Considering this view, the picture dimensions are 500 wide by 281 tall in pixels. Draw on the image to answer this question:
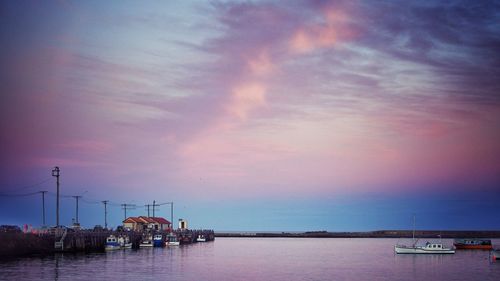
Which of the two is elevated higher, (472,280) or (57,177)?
(57,177)

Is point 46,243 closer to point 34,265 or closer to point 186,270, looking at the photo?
point 34,265

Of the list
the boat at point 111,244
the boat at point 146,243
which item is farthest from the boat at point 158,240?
the boat at point 111,244

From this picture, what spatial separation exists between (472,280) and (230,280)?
102 ft

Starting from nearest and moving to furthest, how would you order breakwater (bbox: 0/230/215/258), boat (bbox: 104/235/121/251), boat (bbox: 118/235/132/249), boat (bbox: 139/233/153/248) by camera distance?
breakwater (bbox: 0/230/215/258) → boat (bbox: 104/235/121/251) → boat (bbox: 118/235/132/249) → boat (bbox: 139/233/153/248)

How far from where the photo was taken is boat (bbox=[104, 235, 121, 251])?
12788 centimetres

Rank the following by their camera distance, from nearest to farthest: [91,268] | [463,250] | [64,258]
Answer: [91,268], [64,258], [463,250]

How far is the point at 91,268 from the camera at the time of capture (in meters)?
81.8

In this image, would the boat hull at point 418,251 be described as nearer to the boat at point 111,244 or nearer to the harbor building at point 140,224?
the boat at point 111,244

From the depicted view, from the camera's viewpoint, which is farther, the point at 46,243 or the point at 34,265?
the point at 46,243

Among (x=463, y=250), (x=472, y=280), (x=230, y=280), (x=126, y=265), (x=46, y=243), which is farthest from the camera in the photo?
(x=463, y=250)

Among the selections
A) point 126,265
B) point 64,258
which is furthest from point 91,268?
point 64,258

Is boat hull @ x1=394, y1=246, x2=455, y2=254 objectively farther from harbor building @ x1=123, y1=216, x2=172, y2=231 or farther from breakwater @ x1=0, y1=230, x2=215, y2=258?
harbor building @ x1=123, y1=216, x2=172, y2=231

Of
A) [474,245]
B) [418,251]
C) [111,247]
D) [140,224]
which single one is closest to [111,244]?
[111,247]

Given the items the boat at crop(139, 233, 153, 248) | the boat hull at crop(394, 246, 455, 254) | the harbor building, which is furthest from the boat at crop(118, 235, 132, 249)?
the boat hull at crop(394, 246, 455, 254)
